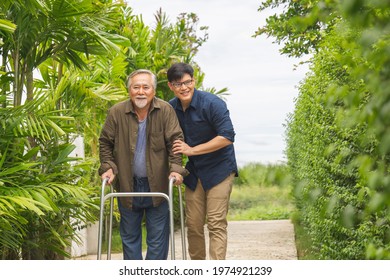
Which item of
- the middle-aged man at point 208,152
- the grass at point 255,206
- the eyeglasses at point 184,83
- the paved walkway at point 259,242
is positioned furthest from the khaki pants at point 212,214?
the grass at point 255,206

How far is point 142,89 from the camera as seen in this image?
5480mm

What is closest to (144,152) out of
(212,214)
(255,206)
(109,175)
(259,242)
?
(109,175)

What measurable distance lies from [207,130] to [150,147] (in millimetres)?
660

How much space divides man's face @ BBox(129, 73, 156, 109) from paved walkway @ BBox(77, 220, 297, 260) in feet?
14.6

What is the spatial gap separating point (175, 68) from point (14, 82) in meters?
2.09

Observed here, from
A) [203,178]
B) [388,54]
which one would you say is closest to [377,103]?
[388,54]

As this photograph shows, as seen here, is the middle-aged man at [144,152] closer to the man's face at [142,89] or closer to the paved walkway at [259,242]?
the man's face at [142,89]

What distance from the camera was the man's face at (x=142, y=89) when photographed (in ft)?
17.9

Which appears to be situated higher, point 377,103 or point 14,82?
point 14,82

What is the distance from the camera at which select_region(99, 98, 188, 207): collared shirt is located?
549cm

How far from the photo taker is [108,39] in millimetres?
7176

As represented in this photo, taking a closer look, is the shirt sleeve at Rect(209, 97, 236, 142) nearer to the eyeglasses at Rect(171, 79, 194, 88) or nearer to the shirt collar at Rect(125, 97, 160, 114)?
the eyeglasses at Rect(171, 79, 194, 88)

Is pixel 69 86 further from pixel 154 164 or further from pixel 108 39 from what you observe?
pixel 154 164

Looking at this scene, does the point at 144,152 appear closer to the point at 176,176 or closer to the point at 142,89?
the point at 176,176
